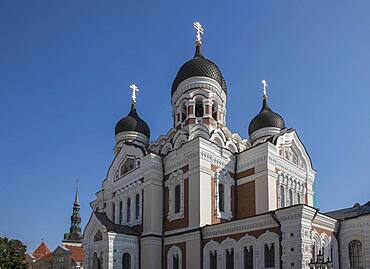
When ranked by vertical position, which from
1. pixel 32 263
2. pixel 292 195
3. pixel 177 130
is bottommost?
pixel 32 263

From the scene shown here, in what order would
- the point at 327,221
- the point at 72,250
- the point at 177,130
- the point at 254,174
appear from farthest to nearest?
the point at 72,250 < the point at 177,130 < the point at 254,174 < the point at 327,221

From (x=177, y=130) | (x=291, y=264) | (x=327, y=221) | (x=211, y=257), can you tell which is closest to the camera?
(x=291, y=264)

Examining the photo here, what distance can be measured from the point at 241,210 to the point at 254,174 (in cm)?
201

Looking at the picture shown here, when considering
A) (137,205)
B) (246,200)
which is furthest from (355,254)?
(137,205)

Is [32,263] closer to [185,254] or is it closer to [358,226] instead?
[185,254]

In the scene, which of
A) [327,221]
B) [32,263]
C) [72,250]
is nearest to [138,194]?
[327,221]

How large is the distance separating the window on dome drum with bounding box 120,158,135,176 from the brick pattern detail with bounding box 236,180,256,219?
24.2ft

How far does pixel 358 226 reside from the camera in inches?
812

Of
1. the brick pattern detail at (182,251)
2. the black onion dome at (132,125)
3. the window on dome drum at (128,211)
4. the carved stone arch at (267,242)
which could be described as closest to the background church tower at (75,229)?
the black onion dome at (132,125)

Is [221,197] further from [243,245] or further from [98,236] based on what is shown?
[98,236]

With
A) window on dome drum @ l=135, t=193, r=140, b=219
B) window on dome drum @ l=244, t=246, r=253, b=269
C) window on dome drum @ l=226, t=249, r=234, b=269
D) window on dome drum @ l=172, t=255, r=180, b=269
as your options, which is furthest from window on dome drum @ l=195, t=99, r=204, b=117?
window on dome drum @ l=244, t=246, r=253, b=269

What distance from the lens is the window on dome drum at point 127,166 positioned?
94.2 feet

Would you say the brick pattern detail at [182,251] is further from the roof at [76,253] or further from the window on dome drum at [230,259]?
the roof at [76,253]

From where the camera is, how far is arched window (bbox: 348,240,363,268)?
20.4 meters
